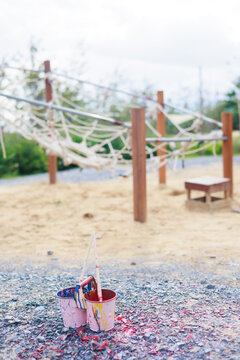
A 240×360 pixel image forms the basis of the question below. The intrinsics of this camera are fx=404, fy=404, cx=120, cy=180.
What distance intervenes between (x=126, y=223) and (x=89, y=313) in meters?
2.13

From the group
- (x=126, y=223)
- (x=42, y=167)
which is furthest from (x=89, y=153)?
(x=42, y=167)

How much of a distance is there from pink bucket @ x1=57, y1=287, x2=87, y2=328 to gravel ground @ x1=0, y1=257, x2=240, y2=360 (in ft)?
0.11

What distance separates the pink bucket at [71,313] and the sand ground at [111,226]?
1082mm

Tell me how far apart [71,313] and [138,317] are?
305 mm

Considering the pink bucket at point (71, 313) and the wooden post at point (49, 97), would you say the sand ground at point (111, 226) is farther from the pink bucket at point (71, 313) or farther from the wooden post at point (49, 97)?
the pink bucket at point (71, 313)

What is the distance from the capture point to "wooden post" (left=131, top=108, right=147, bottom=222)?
12.0 feet

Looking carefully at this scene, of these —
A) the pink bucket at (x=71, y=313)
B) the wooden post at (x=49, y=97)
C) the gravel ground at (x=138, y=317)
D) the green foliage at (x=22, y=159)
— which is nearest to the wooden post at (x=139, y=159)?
the gravel ground at (x=138, y=317)

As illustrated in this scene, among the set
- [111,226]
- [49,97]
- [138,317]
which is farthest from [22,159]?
[138,317]

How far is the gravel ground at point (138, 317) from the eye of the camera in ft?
5.01

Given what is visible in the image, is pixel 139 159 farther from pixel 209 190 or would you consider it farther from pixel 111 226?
pixel 209 190

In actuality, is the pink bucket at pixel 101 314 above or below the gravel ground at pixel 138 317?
above

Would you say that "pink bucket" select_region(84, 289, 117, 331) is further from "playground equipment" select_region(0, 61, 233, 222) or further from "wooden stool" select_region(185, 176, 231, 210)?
"wooden stool" select_region(185, 176, 231, 210)

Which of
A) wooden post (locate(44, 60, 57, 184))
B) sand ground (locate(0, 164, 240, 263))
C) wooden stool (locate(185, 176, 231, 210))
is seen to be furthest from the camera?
wooden post (locate(44, 60, 57, 184))

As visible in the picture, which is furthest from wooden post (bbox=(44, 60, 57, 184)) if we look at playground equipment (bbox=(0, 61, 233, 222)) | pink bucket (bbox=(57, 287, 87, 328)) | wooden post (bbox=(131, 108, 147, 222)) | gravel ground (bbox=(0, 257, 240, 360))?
pink bucket (bbox=(57, 287, 87, 328))
